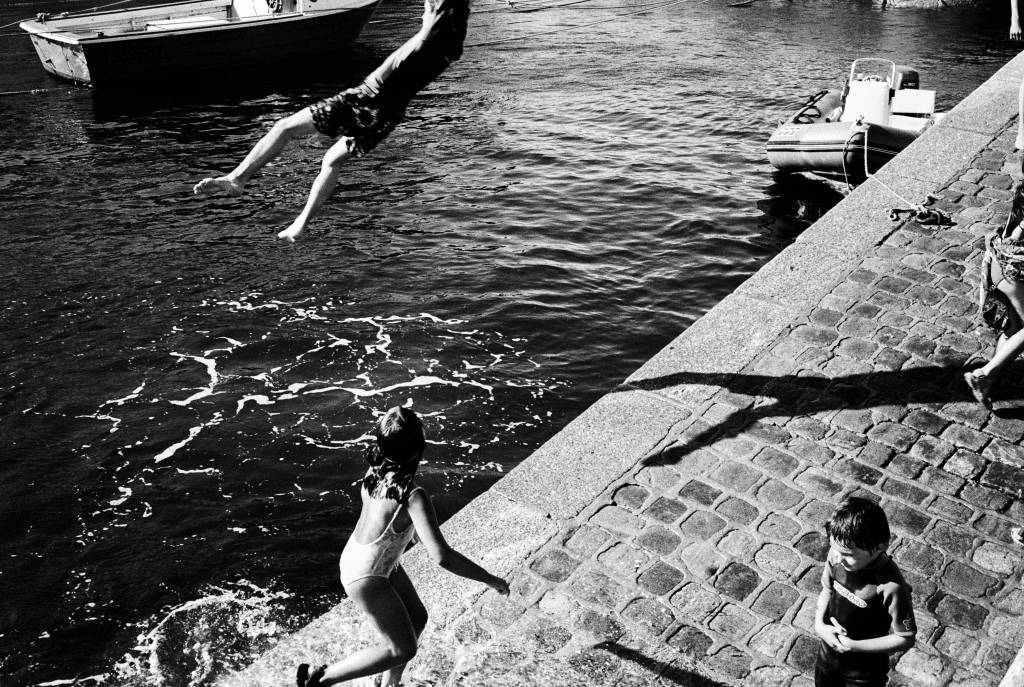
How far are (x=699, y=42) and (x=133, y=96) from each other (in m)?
16.8

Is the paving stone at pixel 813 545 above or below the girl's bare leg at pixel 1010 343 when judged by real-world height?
below

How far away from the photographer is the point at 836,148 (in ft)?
46.0

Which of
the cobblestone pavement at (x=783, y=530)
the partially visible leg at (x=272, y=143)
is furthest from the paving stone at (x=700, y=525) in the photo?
the partially visible leg at (x=272, y=143)

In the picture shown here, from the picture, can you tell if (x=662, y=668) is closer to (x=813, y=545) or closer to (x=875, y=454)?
(x=813, y=545)

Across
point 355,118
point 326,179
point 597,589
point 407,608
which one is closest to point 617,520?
point 597,589

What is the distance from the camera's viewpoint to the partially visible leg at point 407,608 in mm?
4496

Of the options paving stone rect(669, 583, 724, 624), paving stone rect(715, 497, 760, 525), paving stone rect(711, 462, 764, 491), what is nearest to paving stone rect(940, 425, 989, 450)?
paving stone rect(711, 462, 764, 491)

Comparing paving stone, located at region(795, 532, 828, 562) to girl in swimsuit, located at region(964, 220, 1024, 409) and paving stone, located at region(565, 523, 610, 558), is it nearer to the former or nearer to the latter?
paving stone, located at region(565, 523, 610, 558)

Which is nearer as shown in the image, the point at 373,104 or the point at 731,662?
the point at 731,662

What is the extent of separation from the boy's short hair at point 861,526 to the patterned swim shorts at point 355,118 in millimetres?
3865

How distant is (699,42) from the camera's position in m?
27.2

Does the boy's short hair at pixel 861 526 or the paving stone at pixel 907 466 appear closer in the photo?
the boy's short hair at pixel 861 526

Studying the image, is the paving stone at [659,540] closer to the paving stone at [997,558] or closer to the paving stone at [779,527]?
the paving stone at [779,527]

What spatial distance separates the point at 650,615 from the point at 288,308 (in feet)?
25.1
